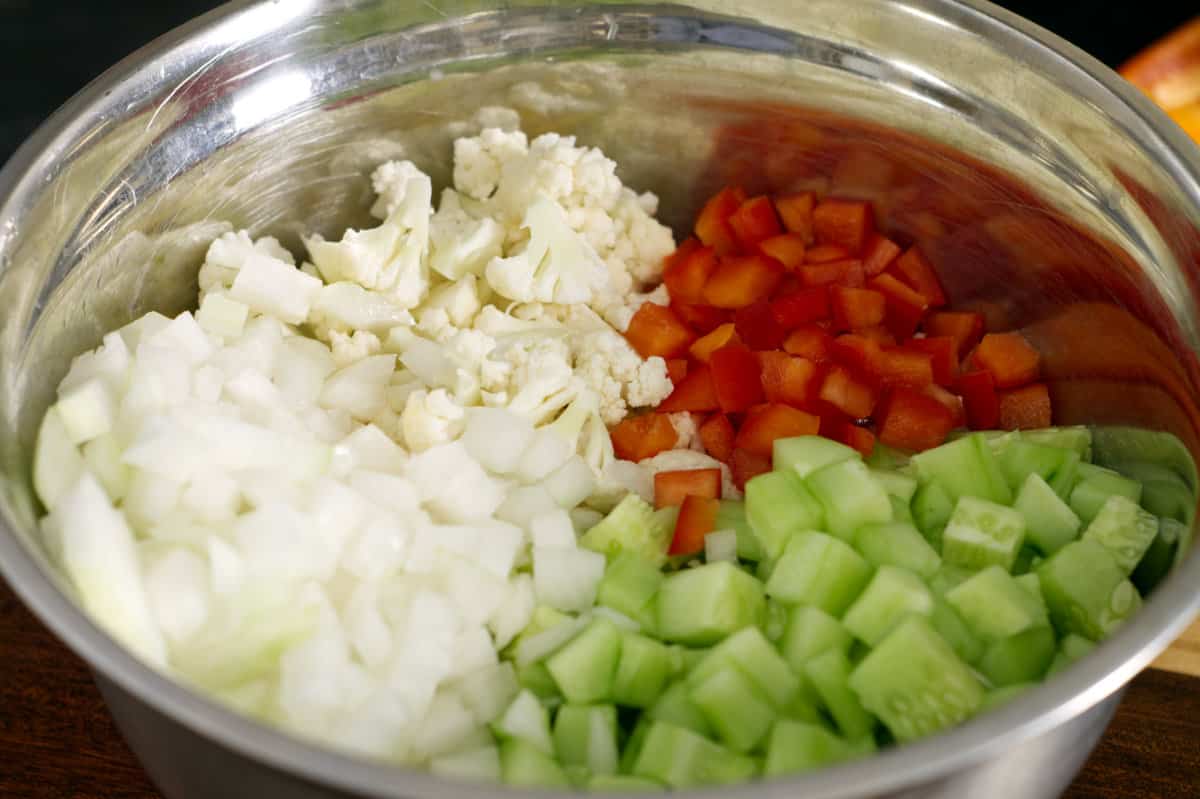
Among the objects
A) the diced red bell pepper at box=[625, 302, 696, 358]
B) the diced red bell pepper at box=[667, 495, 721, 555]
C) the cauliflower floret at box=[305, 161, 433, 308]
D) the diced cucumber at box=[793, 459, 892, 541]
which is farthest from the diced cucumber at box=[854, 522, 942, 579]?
the cauliflower floret at box=[305, 161, 433, 308]

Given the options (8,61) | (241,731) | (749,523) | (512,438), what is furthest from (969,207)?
(8,61)

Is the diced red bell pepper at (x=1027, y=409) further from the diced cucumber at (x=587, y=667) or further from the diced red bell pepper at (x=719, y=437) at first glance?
the diced cucumber at (x=587, y=667)

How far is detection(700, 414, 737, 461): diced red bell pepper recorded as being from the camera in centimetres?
198

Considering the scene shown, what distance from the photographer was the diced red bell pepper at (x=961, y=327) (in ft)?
6.89

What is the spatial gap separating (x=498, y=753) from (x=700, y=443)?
0.72 meters

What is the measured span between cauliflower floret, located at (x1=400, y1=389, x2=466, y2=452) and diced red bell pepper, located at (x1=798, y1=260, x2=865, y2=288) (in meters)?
0.71

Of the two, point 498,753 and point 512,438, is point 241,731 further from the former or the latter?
point 512,438

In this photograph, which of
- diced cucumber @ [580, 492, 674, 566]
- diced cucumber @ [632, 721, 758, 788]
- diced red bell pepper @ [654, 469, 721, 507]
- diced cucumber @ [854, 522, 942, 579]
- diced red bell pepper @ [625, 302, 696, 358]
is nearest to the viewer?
diced cucumber @ [632, 721, 758, 788]

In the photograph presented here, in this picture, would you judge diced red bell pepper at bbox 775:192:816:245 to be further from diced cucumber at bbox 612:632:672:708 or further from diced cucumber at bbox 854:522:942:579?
diced cucumber at bbox 612:632:672:708

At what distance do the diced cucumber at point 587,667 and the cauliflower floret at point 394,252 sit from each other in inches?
29.3

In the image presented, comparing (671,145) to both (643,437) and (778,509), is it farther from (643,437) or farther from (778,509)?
(778,509)

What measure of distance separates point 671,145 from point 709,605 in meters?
1.00

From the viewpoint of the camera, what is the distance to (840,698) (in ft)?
4.75

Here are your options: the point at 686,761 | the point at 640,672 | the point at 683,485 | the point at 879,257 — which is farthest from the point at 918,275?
the point at 686,761
